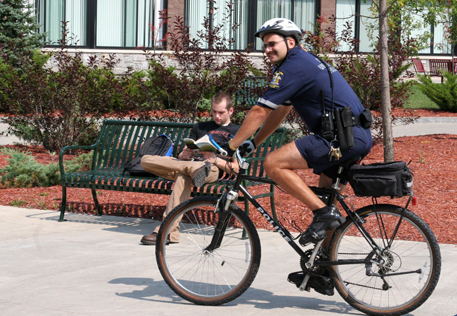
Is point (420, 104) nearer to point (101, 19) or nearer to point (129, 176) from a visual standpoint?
point (101, 19)

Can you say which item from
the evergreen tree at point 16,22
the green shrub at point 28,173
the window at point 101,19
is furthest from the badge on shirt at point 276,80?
the window at point 101,19

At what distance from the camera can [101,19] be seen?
24.5 meters

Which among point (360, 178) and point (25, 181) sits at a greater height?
point (360, 178)

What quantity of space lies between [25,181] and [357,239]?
5584mm

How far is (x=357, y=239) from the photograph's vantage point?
178 inches

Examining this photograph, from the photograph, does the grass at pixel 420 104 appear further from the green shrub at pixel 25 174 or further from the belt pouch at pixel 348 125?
the belt pouch at pixel 348 125

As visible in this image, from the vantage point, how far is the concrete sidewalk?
4.25 meters

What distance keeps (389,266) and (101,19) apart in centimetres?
2194

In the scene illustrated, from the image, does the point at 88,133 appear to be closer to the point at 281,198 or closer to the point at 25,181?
Result: the point at 25,181

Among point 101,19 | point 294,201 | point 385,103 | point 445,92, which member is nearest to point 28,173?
point 294,201

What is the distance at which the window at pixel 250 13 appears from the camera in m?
24.4

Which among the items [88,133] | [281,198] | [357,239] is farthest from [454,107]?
[357,239]

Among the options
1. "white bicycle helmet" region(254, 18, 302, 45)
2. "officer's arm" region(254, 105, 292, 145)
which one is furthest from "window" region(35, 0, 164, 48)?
"white bicycle helmet" region(254, 18, 302, 45)

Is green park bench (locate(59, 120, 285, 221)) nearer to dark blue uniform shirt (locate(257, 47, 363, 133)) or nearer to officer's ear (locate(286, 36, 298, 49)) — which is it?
dark blue uniform shirt (locate(257, 47, 363, 133))
